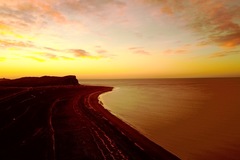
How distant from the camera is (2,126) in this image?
1477 centimetres

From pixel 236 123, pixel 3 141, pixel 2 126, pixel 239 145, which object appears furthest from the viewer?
pixel 236 123

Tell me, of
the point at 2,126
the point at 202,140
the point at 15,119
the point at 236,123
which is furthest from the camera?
the point at 236,123

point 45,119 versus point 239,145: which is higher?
point 45,119

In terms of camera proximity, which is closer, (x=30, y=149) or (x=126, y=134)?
(x=30, y=149)

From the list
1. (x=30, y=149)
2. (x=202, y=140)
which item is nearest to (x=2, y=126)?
(x=30, y=149)

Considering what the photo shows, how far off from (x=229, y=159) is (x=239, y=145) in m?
2.93

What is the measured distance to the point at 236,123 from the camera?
19047mm

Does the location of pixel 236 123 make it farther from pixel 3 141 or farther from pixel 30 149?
pixel 3 141

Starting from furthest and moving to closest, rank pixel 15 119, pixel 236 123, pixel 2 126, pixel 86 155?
pixel 236 123
pixel 15 119
pixel 2 126
pixel 86 155

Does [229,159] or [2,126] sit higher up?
[2,126]

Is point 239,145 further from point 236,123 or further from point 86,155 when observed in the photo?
point 86,155

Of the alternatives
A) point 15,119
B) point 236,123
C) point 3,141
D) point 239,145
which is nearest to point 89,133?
point 3,141

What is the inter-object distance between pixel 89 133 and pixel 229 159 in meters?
8.89

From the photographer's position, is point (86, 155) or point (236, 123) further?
point (236, 123)
